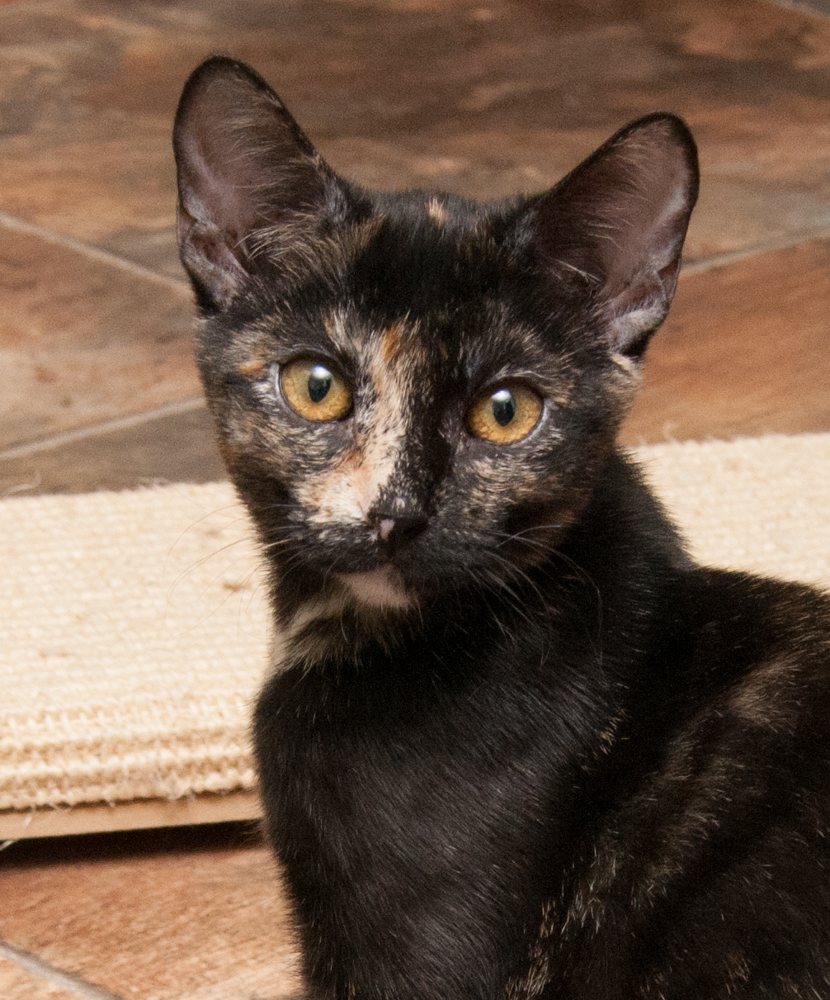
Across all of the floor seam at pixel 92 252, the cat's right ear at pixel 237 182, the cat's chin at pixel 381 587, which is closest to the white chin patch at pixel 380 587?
the cat's chin at pixel 381 587

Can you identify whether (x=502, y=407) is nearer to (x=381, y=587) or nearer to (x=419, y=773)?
(x=381, y=587)

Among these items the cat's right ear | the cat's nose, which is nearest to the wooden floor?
the cat's nose

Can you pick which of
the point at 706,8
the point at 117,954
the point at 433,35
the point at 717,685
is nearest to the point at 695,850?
the point at 717,685

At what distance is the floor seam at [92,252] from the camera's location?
3256mm

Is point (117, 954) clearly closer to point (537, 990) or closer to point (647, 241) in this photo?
point (537, 990)

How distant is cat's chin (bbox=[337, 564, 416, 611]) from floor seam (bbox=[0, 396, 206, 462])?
148 cm

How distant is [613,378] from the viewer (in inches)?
52.2

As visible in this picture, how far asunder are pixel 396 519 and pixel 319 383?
0.52 ft

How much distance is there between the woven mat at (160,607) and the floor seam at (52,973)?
180mm

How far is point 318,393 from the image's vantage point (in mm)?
1248

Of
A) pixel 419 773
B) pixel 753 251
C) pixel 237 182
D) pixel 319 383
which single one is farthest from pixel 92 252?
pixel 419 773

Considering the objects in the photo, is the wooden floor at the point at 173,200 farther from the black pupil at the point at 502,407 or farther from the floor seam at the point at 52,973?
the black pupil at the point at 502,407

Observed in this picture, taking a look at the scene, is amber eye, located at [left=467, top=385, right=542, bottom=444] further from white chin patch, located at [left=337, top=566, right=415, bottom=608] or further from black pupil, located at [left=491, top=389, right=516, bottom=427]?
white chin patch, located at [left=337, top=566, right=415, bottom=608]

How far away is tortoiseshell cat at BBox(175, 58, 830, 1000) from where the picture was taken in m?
1.18
